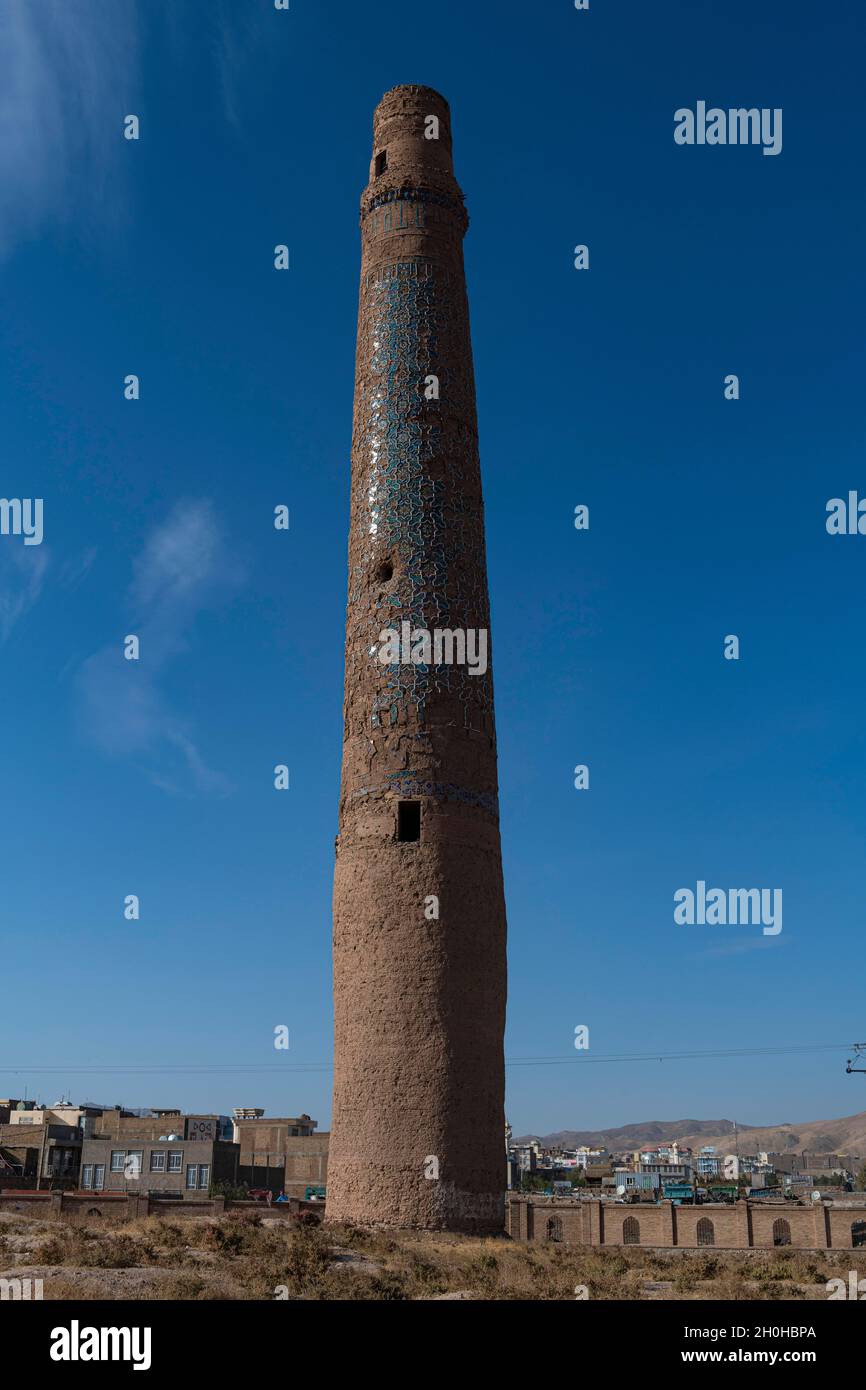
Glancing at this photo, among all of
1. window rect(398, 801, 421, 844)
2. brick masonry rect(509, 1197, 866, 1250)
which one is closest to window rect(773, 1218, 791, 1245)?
brick masonry rect(509, 1197, 866, 1250)

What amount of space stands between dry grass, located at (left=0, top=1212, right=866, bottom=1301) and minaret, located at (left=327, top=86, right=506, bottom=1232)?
48.9 inches

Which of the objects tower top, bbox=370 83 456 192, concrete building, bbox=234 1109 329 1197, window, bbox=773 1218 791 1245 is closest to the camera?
tower top, bbox=370 83 456 192

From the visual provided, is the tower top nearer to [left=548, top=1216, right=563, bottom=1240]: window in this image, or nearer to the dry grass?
the dry grass

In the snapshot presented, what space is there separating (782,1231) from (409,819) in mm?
33358

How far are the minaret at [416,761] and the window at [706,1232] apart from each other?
102 ft

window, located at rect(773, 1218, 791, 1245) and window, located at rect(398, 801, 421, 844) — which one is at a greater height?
window, located at rect(398, 801, 421, 844)

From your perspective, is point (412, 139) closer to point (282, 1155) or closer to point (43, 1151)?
point (43, 1151)

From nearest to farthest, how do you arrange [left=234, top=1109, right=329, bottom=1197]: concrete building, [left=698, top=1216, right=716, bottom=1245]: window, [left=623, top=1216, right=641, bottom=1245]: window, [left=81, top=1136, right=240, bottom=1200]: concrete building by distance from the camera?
[left=698, top=1216, right=716, bottom=1245]: window < [left=623, top=1216, right=641, bottom=1245]: window < [left=81, top=1136, right=240, bottom=1200]: concrete building < [left=234, top=1109, right=329, bottom=1197]: concrete building

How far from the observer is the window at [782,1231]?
4409 cm

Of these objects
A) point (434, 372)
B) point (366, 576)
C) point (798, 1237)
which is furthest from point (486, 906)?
point (798, 1237)

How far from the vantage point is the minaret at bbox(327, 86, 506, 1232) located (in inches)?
693
